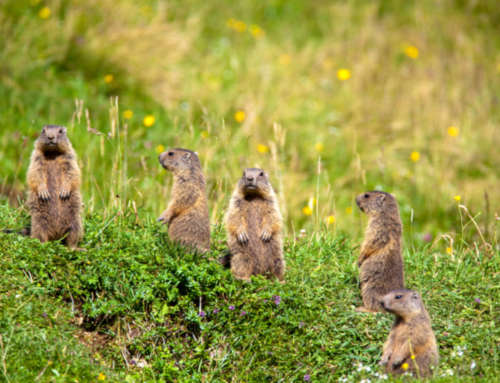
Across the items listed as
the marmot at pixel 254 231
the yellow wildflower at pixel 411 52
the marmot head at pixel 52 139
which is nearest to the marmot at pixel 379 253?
the marmot at pixel 254 231

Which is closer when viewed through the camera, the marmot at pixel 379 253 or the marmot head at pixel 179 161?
the marmot at pixel 379 253

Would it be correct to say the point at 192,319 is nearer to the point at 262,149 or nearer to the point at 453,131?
the point at 262,149

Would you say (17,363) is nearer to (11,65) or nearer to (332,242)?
(332,242)

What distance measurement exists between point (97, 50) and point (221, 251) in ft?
19.5

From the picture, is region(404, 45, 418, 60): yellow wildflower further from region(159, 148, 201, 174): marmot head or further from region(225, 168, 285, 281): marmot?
region(225, 168, 285, 281): marmot

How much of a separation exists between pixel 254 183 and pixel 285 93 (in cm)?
685

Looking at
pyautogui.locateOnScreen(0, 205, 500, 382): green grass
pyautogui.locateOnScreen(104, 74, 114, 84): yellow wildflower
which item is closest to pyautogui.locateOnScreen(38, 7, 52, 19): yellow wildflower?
pyautogui.locateOnScreen(104, 74, 114, 84): yellow wildflower

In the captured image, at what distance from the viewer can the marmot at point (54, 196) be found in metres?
6.55

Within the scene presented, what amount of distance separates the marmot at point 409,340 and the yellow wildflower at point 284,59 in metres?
8.98

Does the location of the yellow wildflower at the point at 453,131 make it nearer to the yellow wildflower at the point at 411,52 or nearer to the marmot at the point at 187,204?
the yellow wildflower at the point at 411,52

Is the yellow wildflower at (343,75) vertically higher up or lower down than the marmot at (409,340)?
higher up

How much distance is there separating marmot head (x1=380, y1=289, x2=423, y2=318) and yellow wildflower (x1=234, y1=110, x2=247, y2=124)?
6.66 meters

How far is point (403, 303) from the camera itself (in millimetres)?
5715

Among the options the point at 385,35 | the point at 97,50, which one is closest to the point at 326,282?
the point at 97,50
